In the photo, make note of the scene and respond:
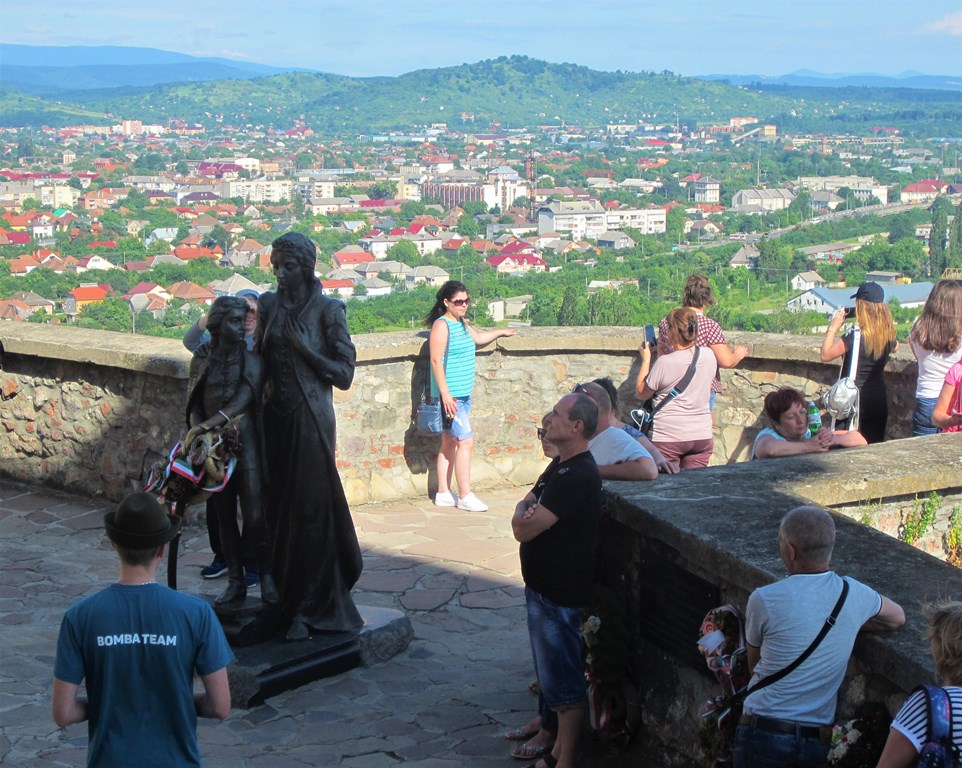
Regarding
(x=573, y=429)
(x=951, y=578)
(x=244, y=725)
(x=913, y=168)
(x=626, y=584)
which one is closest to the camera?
(x=951, y=578)

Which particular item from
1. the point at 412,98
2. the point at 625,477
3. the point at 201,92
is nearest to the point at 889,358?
the point at 625,477

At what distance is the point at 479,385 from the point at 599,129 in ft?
505

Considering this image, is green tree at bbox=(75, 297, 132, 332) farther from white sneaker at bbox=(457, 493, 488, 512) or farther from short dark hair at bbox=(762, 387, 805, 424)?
short dark hair at bbox=(762, 387, 805, 424)

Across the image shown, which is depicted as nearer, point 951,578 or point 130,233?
point 951,578

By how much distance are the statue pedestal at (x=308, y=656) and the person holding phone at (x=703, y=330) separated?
7.75ft

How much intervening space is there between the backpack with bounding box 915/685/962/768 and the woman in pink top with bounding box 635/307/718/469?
4.09 meters

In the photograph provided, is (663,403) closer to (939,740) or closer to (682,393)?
(682,393)

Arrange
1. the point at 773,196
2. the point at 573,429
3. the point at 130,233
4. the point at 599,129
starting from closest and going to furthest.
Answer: the point at 573,429 → the point at 130,233 → the point at 773,196 → the point at 599,129

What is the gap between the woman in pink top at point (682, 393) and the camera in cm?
661

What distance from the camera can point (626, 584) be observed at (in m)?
4.41

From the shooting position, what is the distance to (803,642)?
3182 mm

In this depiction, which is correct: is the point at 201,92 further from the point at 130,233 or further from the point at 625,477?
the point at 625,477

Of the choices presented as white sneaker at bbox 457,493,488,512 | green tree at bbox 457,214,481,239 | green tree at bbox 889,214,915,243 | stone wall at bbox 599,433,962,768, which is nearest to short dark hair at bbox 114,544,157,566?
stone wall at bbox 599,433,962,768

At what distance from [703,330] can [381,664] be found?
119 inches
